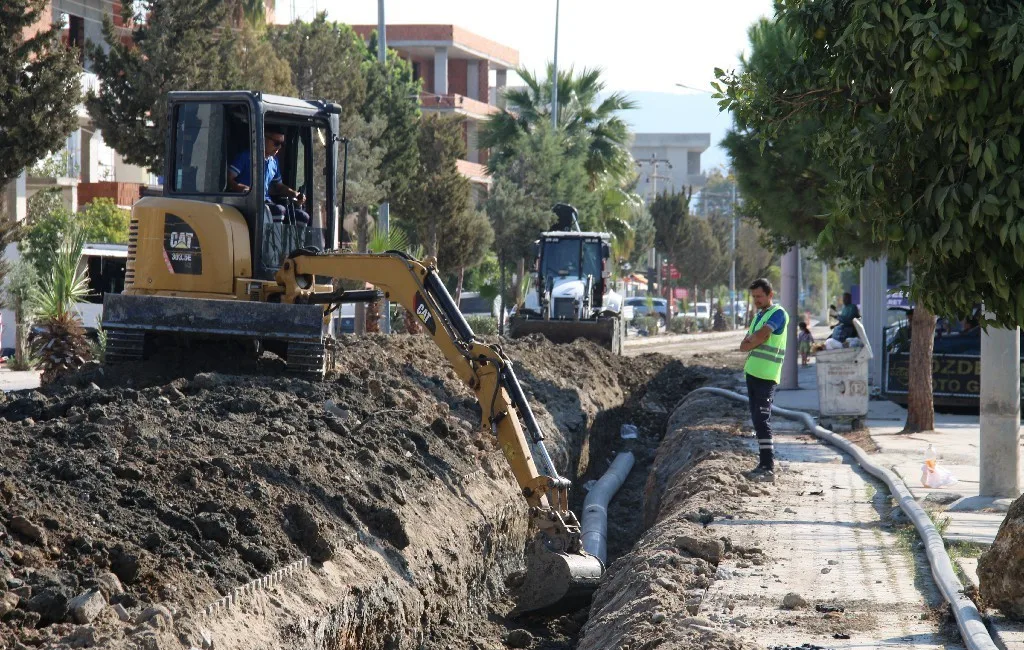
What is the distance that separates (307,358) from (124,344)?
2.00m

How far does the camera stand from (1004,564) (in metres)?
6.96

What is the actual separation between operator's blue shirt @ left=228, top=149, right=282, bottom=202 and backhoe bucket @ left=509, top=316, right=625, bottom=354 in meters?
15.5

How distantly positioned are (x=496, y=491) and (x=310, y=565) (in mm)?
4553

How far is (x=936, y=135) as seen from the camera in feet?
21.8

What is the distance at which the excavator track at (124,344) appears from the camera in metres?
13.3

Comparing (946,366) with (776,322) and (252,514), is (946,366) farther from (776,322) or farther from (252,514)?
(252,514)

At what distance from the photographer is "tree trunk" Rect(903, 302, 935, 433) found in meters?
16.3

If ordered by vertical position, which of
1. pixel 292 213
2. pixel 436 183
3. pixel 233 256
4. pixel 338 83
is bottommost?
pixel 233 256

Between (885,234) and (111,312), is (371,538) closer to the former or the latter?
(885,234)

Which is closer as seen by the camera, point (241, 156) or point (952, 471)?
point (952, 471)

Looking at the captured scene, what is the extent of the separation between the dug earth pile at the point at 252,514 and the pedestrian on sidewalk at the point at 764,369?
2487 millimetres

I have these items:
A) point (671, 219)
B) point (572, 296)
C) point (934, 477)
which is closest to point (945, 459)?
point (934, 477)

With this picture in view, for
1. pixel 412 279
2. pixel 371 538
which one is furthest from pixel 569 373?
pixel 371 538

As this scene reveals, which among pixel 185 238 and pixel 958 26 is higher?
pixel 958 26
